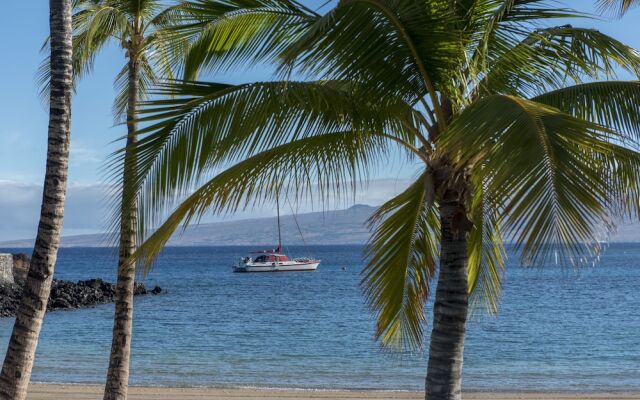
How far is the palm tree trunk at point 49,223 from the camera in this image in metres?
8.12

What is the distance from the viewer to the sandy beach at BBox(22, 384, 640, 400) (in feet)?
59.2

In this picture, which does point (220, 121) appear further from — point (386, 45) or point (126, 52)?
point (126, 52)

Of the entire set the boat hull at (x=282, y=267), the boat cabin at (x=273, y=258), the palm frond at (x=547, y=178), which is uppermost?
Result: the palm frond at (x=547, y=178)

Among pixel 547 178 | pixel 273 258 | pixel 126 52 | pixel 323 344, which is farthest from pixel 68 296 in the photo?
pixel 273 258

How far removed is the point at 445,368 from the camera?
8.13 m

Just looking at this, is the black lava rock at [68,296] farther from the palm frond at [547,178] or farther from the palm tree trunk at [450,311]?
the palm frond at [547,178]

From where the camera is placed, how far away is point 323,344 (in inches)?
1309

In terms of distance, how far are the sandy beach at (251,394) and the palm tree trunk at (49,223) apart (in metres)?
9.62

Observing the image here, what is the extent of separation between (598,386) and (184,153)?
1753 centimetres

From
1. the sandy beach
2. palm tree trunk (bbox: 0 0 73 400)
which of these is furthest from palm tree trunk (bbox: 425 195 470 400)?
the sandy beach

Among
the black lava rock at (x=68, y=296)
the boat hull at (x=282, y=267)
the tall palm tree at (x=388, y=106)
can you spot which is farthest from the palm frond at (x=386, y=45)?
the boat hull at (x=282, y=267)

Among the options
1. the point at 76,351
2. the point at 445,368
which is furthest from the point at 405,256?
the point at 76,351

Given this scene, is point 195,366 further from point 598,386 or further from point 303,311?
point 303,311

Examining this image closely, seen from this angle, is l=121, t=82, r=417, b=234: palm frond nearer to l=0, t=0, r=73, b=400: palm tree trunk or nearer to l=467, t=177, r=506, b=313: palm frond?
l=0, t=0, r=73, b=400: palm tree trunk
